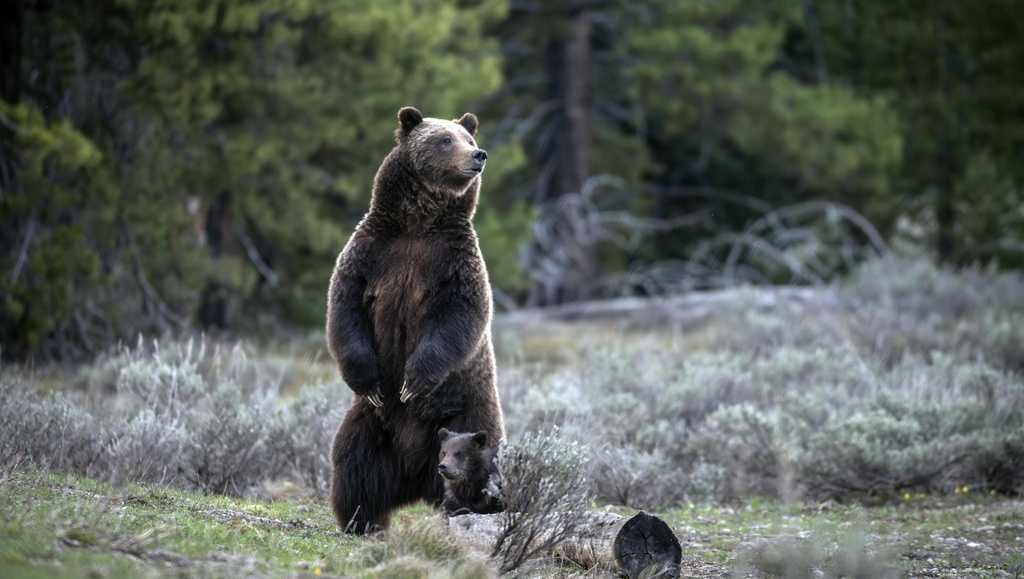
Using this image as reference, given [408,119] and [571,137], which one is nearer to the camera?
[408,119]

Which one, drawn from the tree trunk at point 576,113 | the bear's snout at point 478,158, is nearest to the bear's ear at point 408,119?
the bear's snout at point 478,158

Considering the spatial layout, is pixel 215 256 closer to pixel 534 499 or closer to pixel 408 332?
pixel 408 332

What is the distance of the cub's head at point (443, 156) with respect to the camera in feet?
21.0

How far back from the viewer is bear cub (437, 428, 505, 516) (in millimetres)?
6031

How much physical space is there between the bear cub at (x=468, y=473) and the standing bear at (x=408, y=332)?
0.46 ft

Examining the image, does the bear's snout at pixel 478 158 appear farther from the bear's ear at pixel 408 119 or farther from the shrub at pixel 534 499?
the shrub at pixel 534 499

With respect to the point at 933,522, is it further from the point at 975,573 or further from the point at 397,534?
the point at 397,534

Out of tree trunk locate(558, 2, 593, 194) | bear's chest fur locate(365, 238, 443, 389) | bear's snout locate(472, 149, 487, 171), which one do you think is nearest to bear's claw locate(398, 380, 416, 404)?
bear's chest fur locate(365, 238, 443, 389)

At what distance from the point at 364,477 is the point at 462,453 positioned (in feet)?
1.93

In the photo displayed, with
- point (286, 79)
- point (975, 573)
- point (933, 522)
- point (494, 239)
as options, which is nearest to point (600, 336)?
point (494, 239)

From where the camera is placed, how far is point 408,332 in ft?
20.9

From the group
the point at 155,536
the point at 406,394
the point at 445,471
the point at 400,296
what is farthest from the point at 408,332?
the point at 155,536

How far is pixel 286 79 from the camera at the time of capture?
13.9 meters

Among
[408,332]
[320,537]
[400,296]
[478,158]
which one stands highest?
[478,158]
